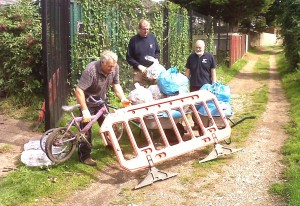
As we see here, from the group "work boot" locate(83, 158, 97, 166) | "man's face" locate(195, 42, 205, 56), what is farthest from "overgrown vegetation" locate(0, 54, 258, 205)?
"man's face" locate(195, 42, 205, 56)

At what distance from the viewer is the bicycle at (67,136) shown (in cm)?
481

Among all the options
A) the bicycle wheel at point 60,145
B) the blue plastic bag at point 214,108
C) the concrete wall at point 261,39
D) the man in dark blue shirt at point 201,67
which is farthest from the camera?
the concrete wall at point 261,39

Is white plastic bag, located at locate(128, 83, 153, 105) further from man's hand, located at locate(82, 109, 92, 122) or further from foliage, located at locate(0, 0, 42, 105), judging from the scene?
foliage, located at locate(0, 0, 42, 105)

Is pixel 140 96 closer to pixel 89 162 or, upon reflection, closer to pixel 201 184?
pixel 89 162

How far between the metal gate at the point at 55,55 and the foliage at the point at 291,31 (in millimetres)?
9470

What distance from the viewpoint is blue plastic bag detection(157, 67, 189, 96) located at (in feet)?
19.8

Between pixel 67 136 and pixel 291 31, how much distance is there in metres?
12.4

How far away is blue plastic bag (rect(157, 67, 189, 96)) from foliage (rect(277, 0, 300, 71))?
9.41 m

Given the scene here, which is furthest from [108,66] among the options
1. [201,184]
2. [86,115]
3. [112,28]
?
[112,28]

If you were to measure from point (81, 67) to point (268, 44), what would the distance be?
135ft

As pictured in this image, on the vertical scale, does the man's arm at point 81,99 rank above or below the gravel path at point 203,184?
above

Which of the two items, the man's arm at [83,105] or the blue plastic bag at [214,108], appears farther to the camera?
the blue plastic bag at [214,108]

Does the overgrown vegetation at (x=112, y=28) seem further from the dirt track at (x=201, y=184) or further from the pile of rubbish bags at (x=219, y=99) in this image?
the pile of rubbish bags at (x=219, y=99)

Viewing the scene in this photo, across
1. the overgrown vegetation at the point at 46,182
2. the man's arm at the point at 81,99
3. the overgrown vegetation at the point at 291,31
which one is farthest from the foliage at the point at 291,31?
the overgrown vegetation at the point at 46,182
